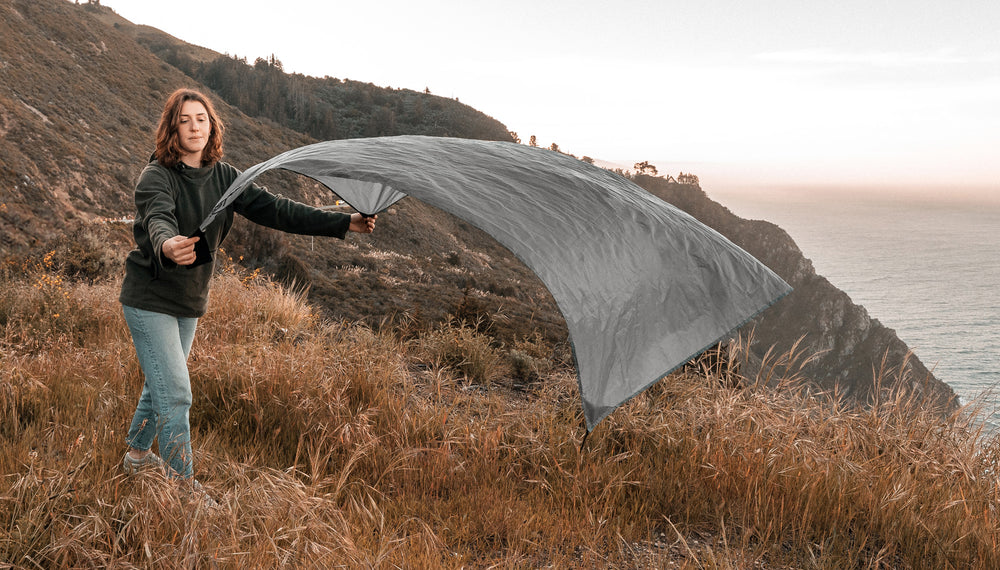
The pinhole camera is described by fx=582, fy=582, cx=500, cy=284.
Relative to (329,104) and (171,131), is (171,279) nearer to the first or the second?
(171,131)

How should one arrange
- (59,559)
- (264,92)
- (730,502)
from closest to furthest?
1. (59,559)
2. (730,502)
3. (264,92)

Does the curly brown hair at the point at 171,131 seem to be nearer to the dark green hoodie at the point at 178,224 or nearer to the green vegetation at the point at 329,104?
the dark green hoodie at the point at 178,224

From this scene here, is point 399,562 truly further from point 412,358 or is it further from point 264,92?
point 264,92

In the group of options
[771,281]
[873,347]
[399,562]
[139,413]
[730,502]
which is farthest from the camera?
[873,347]

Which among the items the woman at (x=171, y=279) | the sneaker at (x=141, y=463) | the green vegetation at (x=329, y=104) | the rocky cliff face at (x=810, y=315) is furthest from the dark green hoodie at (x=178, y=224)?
the rocky cliff face at (x=810, y=315)

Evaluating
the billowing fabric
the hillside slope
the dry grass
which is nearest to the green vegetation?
the hillside slope

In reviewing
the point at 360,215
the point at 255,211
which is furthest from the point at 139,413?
the point at 360,215

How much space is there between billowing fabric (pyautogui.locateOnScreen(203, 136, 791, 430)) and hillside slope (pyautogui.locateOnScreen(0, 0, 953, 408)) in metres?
2.14

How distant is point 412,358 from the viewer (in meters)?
5.27

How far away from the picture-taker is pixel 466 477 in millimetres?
2830

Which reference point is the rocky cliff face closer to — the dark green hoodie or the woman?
the dark green hoodie

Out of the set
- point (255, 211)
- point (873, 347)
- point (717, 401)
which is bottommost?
point (873, 347)

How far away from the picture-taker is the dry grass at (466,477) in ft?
6.77

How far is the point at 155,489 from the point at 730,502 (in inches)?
97.2
